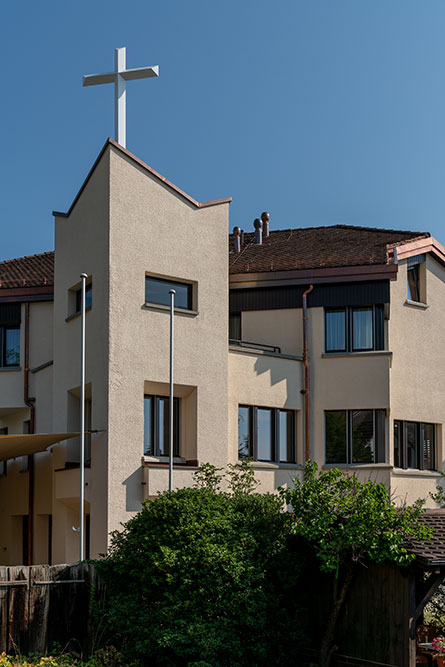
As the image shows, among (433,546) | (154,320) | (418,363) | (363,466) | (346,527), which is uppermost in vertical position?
(154,320)

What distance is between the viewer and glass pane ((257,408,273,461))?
90.6 ft

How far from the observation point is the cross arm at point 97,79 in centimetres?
2794

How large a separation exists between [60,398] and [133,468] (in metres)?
3.93

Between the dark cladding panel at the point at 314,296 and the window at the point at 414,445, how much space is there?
401 cm

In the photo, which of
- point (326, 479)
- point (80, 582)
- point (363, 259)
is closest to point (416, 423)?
point (363, 259)

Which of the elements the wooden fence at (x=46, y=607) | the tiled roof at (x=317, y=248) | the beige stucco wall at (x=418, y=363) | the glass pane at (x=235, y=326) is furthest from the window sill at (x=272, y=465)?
the wooden fence at (x=46, y=607)

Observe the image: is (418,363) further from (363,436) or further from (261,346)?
(261,346)

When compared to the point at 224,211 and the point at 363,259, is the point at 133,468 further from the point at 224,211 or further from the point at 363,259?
the point at 363,259

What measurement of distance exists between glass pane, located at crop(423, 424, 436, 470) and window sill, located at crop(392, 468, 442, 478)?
0.84 feet

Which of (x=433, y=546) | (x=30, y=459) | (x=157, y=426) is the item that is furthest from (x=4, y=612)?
(x=30, y=459)

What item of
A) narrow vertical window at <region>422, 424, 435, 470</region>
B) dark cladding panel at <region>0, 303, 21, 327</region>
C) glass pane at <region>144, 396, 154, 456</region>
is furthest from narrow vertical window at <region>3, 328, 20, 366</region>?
narrow vertical window at <region>422, 424, 435, 470</region>

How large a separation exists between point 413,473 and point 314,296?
6343 mm

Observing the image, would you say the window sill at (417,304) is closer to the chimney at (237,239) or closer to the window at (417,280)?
the window at (417,280)

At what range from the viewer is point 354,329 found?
95.1ft
